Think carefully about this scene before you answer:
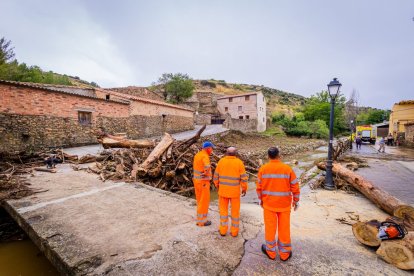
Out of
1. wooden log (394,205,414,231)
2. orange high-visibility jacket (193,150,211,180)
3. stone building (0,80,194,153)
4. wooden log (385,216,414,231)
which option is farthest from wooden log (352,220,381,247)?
stone building (0,80,194,153)

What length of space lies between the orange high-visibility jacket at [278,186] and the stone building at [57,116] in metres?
11.1

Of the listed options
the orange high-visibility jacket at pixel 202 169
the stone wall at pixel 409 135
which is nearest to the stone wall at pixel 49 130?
the orange high-visibility jacket at pixel 202 169

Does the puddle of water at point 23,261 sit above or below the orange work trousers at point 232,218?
below

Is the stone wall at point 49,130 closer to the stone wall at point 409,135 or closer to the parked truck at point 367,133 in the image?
the stone wall at point 409,135

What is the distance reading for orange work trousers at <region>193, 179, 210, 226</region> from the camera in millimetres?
3680

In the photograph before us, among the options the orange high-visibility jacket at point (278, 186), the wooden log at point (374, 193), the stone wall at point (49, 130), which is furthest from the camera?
the stone wall at point (49, 130)

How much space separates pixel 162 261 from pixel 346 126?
5608 centimetres

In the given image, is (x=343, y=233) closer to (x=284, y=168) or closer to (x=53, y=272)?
(x=284, y=168)

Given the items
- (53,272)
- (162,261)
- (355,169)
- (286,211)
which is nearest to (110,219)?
(53,272)

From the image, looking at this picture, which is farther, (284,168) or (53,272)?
(53,272)

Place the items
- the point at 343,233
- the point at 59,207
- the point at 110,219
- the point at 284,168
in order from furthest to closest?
the point at 59,207 → the point at 110,219 → the point at 343,233 → the point at 284,168

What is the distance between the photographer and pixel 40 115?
12.4m

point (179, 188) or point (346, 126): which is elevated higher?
point (346, 126)

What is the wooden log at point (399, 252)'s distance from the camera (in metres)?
2.67
